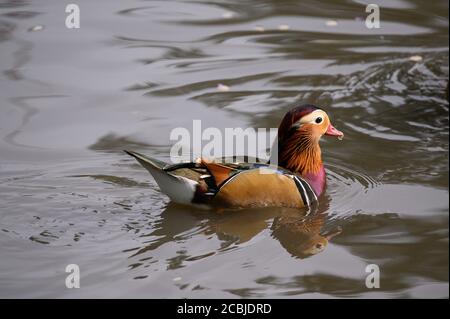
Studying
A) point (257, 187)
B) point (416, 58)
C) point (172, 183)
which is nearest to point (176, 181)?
point (172, 183)

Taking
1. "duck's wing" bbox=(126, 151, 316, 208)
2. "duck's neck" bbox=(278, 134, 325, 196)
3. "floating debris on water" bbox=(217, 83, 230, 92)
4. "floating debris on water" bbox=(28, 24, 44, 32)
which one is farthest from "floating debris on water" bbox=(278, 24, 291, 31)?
"duck's wing" bbox=(126, 151, 316, 208)

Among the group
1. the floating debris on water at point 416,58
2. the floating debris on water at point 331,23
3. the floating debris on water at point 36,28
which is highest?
the floating debris on water at point 331,23

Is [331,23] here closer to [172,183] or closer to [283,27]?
[283,27]

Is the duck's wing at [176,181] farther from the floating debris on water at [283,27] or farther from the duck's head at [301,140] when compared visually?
the floating debris on water at [283,27]

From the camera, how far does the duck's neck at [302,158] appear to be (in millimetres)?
7191

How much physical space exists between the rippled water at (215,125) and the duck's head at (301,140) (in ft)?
1.12

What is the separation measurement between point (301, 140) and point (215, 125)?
5.03ft

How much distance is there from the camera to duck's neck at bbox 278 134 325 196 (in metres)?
7.19

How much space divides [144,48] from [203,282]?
534 cm

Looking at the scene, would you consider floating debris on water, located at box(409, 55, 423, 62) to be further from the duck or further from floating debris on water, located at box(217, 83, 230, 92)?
the duck

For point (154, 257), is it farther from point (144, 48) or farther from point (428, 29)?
point (428, 29)

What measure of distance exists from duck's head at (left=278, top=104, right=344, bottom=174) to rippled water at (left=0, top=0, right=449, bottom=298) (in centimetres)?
34

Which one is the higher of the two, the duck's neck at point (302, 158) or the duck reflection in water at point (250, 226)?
the duck's neck at point (302, 158)

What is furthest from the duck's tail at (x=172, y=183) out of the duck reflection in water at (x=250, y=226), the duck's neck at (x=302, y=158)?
the duck's neck at (x=302, y=158)
